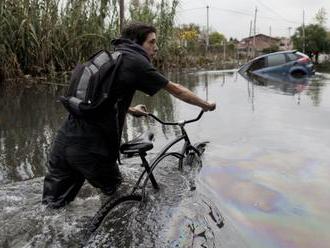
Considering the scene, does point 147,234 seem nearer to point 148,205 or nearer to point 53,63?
point 148,205

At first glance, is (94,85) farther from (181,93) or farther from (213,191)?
(213,191)

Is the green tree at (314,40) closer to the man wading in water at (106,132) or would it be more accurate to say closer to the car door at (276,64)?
the car door at (276,64)

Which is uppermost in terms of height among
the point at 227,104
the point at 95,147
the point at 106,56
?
the point at 106,56

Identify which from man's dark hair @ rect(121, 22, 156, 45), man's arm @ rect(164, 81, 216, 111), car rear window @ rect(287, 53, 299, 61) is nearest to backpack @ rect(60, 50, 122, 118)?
man's dark hair @ rect(121, 22, 156, 45)

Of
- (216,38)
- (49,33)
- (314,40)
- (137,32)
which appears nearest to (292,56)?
(49,33)

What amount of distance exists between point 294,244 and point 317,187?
1543mm

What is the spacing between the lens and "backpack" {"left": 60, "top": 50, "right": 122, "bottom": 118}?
372cm

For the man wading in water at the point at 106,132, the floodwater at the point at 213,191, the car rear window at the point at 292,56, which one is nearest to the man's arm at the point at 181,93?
the man wading in water at the point at 106,132

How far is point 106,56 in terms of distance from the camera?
3.78 meters

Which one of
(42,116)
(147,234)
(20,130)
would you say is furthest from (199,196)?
(42,116)

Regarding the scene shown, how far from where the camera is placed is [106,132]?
395 cm

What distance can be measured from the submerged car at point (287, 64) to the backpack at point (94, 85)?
69.5 feet

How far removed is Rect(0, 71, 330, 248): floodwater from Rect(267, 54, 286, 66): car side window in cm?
1478

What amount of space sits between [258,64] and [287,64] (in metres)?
2.64
